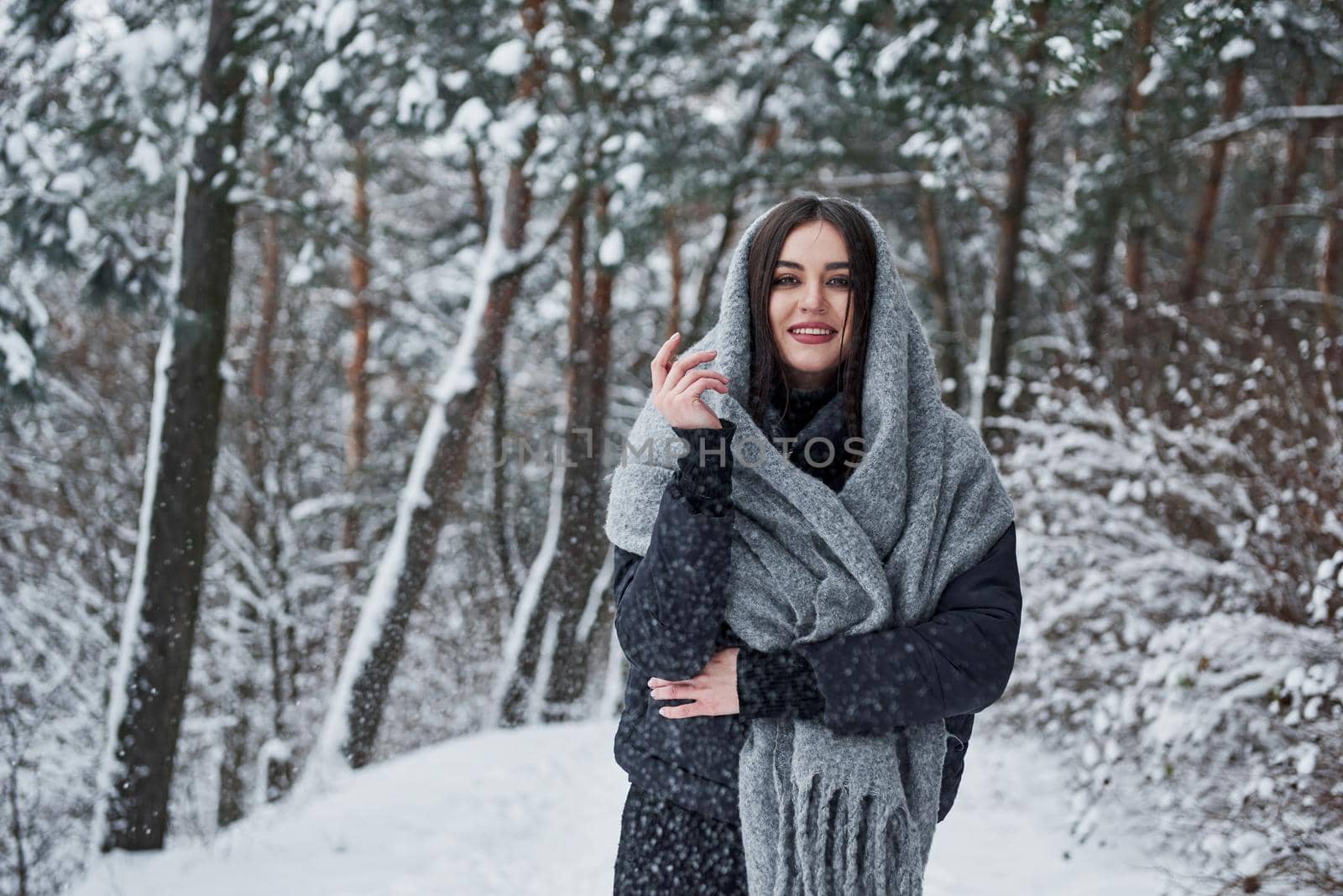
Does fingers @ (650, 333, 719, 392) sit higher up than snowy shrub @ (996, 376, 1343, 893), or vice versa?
fingers @ (650, 333, 719, 392)

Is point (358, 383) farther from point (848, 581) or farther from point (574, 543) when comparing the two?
point (848, 581)

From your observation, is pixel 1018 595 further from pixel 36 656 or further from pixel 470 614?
pixel 470 614

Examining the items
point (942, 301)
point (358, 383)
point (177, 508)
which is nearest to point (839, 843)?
point (177, 508)

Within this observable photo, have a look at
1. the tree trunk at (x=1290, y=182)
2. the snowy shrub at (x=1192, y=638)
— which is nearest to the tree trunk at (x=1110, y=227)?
the tree trunk at (x=1290, y=182)

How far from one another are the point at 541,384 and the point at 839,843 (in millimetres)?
10243

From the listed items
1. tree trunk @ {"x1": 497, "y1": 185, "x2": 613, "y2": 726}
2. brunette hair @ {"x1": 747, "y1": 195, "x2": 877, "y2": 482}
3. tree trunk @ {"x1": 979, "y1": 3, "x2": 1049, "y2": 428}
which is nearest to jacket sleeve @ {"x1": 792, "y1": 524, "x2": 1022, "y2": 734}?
brunette hair @ {"x1": 747, "y1": 195, "x2": 877, "y2": 482}

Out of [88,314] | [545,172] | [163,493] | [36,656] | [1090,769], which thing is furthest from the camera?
[88,314]

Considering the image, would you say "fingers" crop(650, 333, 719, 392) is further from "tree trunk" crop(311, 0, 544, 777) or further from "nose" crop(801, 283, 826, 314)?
"tree trunk" crop(311, 0, 544, 777)

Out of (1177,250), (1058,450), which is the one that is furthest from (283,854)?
(1177,250)

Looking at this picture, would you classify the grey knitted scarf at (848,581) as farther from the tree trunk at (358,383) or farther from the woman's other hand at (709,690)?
the tree trunk at (358,383)

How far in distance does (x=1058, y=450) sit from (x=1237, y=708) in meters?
1.57

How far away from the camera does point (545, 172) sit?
20.2 feet

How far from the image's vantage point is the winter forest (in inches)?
153

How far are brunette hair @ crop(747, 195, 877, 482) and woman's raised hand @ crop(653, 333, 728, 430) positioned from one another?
0.20 metres
